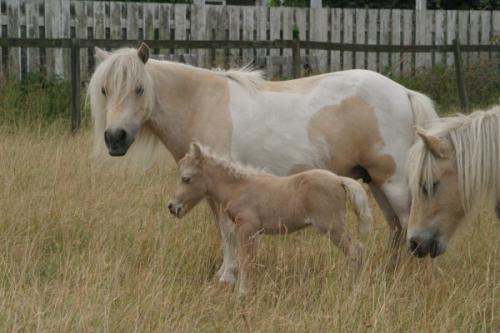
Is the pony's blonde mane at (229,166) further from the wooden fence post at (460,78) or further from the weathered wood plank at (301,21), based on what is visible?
the weathered wood plank at (301,21)

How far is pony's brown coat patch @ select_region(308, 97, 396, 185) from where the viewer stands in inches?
239

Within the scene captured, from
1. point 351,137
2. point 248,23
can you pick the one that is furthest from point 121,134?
point 248,23

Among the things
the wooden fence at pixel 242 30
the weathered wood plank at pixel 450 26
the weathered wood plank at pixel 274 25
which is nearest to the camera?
the wooden fence at pixel 242 30

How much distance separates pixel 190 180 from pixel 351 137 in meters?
1.31

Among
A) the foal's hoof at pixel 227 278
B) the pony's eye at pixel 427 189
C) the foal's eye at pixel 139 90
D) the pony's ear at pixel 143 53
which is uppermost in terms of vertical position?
the pony's ear at pixel 143 53

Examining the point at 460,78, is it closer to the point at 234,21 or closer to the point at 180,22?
the point at 234,21

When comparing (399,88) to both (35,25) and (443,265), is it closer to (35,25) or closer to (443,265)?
(443,265)

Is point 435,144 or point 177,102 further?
point 177,102

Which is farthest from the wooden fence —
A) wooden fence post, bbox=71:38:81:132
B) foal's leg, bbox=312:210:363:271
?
foal's leg, bbox=312:210:363:271

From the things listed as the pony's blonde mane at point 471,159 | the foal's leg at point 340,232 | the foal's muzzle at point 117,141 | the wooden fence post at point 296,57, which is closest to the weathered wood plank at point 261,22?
the wooden fence post at point 296,57

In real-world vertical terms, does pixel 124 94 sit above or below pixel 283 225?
above

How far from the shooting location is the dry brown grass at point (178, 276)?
14.3 feet

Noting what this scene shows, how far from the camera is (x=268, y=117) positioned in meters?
6.02

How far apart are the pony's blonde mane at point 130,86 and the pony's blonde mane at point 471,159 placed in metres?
1.69
